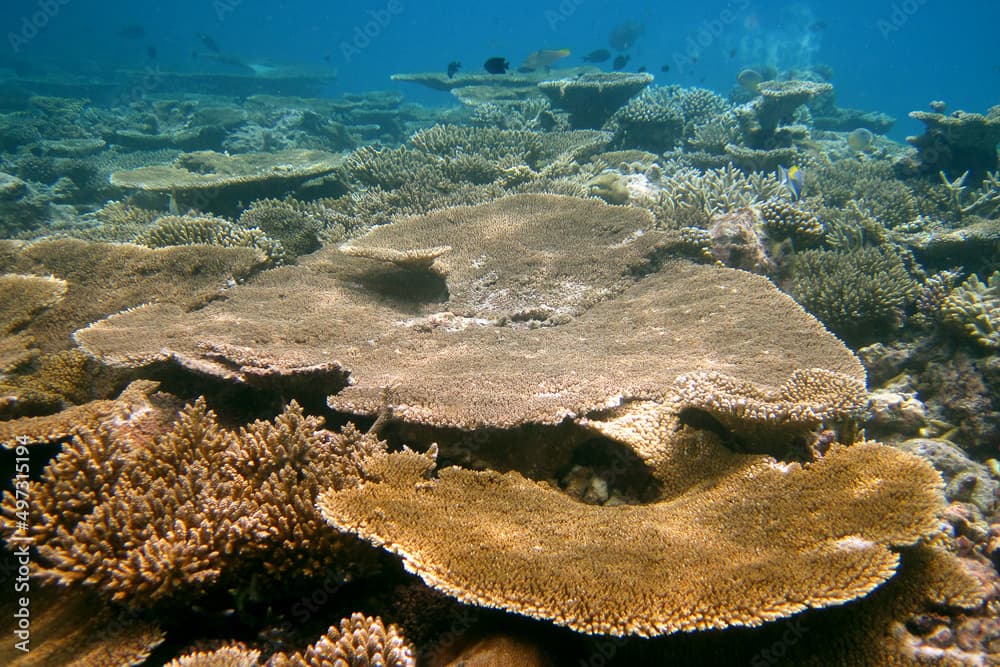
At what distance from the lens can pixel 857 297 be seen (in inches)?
207

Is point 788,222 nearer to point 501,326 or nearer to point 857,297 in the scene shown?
point 857,297

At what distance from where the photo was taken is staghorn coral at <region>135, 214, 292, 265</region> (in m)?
5.82

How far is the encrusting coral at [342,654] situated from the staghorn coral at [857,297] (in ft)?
17.2

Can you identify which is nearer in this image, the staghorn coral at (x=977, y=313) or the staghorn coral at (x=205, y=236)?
the staghorn coral at (x=977, y=313)

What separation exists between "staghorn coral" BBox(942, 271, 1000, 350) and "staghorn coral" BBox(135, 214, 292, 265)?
707 cm

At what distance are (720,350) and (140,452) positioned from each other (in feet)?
12.4

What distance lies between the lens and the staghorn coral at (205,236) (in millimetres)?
5820

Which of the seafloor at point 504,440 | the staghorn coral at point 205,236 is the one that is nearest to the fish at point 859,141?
the seafloor at point 504,440

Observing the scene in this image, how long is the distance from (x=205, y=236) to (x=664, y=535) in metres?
5.98

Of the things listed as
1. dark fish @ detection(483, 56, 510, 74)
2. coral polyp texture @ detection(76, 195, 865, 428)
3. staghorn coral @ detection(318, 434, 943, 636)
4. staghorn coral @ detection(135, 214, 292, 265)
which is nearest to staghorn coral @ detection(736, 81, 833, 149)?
dark fish @ detection(483, 56, 510, 74)

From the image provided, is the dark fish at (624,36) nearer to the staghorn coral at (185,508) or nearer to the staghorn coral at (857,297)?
the staghorn coral at (857,297)

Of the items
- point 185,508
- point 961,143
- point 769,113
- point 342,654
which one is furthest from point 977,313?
point 769,113

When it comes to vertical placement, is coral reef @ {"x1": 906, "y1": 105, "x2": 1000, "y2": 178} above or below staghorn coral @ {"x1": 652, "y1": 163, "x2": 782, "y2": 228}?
above

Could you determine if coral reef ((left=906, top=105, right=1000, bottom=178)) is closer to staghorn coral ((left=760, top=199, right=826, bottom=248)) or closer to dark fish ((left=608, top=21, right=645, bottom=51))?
staghorn coral ((left=760, top=199, right=826, bottom=248))
